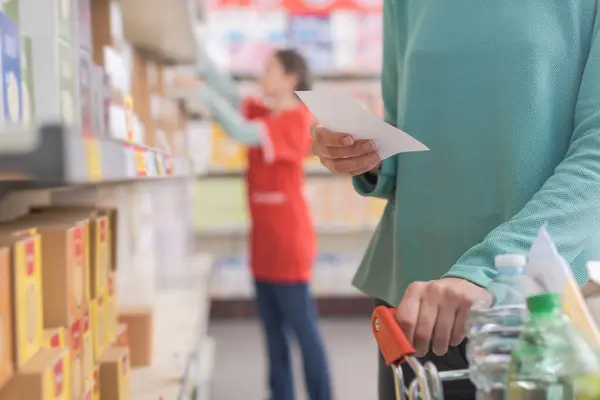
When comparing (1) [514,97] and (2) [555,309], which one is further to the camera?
(1) [514,97]

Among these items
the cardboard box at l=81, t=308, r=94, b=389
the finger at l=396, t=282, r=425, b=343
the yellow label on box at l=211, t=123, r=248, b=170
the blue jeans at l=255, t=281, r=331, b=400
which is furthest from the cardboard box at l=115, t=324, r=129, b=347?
the yellow label on box at l=211, t=123, r=248, b=170

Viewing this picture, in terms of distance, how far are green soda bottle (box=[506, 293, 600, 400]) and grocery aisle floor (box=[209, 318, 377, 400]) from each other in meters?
2.69

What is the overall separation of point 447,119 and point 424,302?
46cm

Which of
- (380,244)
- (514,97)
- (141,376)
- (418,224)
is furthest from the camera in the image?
(141,376)

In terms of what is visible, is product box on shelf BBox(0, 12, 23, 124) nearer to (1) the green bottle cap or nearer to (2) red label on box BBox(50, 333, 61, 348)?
(2) red label on box BBox(50, 333, 61, 348)

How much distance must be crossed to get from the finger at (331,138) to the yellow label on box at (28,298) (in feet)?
1.49

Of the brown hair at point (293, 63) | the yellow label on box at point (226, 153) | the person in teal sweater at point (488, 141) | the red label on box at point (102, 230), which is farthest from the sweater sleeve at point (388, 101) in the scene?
the yellow label on box at point (226, 153)

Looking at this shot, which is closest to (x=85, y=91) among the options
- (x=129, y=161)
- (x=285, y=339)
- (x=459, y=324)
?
(x=129, y=161)

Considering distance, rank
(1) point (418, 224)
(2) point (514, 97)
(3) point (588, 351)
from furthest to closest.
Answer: (1) point (418, 224)
(2) point (514, 97)
(3) point (588, 351)

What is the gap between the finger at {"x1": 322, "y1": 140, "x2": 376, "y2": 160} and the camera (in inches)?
41.9

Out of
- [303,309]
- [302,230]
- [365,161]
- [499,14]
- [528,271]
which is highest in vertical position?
[499,14]

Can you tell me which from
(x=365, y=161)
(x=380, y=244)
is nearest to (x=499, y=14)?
(x=365, y=161)

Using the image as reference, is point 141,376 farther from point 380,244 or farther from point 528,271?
point 528,271

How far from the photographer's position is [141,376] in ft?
5.54
